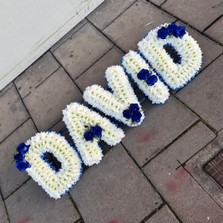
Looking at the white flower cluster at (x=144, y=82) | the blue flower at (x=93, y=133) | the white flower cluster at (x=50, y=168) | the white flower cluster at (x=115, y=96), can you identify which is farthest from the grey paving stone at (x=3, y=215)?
the white flower cluster at (x=144, y=82)

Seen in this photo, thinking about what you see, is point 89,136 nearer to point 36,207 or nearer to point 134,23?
point 36,207

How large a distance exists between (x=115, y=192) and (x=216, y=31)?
2017 mm

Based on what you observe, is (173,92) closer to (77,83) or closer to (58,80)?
(77,83)

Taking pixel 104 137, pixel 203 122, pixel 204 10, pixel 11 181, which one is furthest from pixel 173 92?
pixel 11 181

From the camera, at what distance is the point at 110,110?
3.83 metres

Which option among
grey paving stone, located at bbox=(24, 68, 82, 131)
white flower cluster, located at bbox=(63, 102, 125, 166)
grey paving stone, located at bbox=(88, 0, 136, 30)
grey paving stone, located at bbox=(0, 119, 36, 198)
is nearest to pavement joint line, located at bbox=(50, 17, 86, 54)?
grey paving stone, located at bbox=(88, 0, 136, 30)

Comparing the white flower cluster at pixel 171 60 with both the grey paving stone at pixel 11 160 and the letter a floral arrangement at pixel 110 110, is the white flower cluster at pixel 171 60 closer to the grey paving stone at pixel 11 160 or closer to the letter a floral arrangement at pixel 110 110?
the letter a floral arrangement at pixel 110 110

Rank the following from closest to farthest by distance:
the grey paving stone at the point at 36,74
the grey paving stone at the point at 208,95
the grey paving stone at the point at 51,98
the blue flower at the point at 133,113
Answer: the grey paving stone at the point at 208,95 → the blue flower at the point at 133,113 → the grey paving stone at the point at 51,98 → the grey paving stone at the point at 36,74

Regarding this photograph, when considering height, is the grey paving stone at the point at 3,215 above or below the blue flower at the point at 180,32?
below

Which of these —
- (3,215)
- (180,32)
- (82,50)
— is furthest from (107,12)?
(3,215)

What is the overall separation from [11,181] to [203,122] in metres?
2.21

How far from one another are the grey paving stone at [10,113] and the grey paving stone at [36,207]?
0.93 m

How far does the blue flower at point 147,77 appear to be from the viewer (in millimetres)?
3740

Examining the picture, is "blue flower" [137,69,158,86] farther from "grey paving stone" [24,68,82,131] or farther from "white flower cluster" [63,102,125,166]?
"grey paving stone" [24,68,82,131]
